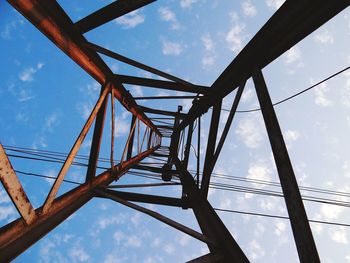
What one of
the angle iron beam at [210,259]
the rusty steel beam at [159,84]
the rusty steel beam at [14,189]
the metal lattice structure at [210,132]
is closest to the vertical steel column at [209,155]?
the metal lattice structure at [210,132]

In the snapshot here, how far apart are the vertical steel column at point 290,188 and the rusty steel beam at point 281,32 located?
1.89 ft

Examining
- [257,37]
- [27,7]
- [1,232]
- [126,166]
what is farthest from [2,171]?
[126,166]

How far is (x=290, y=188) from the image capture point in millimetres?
2057

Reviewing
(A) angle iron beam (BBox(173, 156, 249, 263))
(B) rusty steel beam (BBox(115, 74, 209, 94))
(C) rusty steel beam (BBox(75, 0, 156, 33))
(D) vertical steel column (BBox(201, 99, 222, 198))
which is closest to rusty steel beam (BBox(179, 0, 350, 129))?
(D) vertical steel column (BBox(201, 99, 222, 198))

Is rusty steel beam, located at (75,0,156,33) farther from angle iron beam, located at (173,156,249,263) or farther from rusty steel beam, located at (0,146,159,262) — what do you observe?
angle iron beam, located at (173,156,249,263)

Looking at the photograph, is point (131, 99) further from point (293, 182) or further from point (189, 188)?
point (293, 182)

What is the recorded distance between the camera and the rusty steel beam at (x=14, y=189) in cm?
196

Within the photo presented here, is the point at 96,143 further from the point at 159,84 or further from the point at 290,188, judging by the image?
the point at 290,188

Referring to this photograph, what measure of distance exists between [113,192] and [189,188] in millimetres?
1619

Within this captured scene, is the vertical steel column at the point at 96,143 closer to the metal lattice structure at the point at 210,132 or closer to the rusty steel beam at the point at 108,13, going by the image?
the metal lattice structure at the point at 210,132

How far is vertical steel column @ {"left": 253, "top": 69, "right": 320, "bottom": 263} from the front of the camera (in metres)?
1.82

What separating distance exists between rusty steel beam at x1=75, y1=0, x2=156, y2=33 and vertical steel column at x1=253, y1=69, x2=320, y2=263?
6.20ft

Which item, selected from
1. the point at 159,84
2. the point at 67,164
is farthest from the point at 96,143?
the point at 159,84

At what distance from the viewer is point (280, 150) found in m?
2.24
